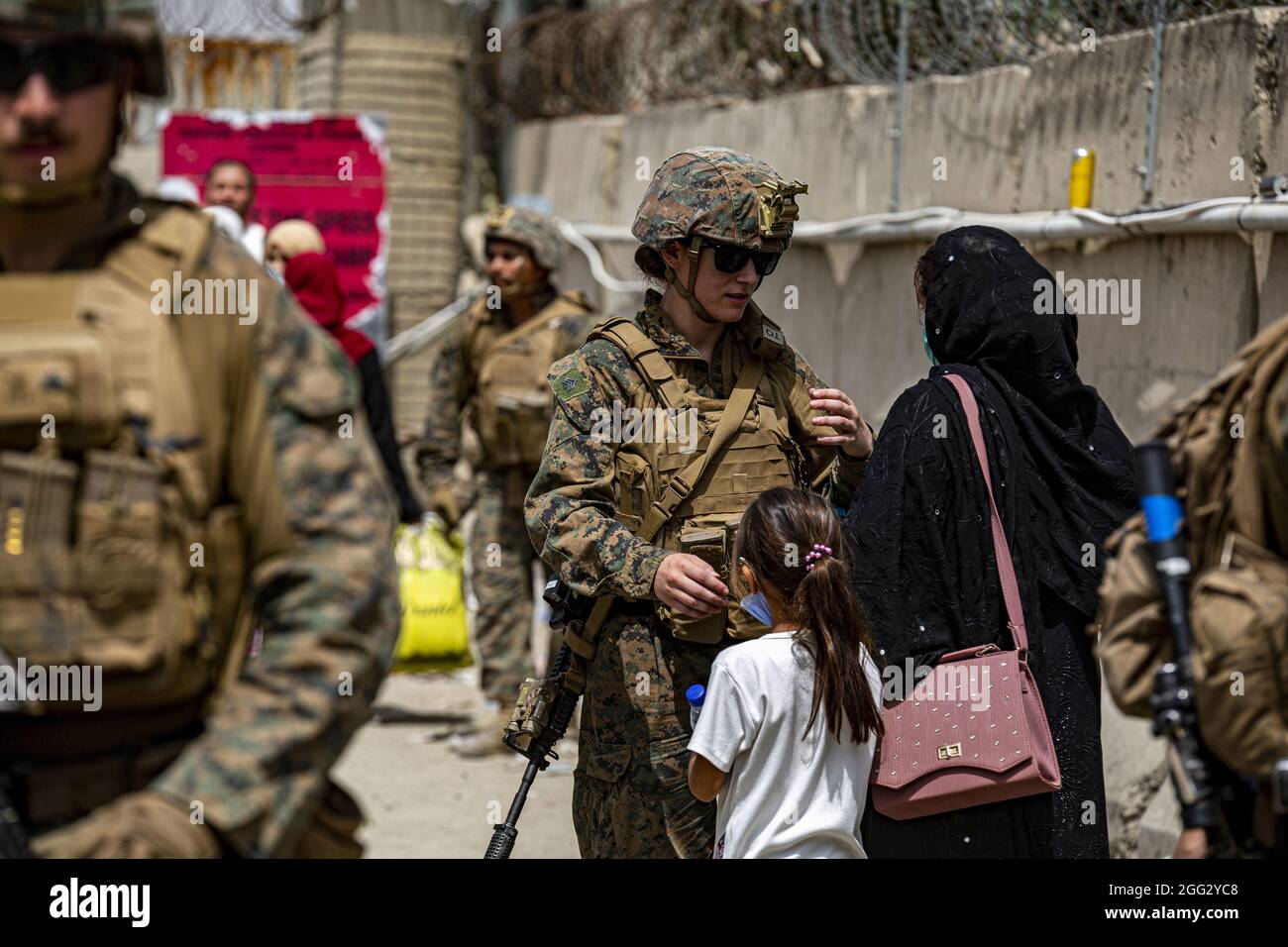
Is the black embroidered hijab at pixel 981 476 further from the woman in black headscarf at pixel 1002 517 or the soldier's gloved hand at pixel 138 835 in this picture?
the soldier's gloved hand at pixel 138 835

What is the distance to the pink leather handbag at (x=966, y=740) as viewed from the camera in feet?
11.2

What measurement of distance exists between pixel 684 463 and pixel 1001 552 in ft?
2.28

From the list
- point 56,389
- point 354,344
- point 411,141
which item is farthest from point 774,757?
point 411,141

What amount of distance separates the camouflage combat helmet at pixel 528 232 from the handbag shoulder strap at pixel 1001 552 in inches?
147

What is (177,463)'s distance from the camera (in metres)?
2.15

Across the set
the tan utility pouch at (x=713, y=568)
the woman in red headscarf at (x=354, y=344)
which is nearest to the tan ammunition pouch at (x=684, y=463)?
the tan utility pouch at (x=713, y=568)

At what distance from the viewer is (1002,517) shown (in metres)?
3.55

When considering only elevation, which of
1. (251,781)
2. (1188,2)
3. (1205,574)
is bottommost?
(251,781)

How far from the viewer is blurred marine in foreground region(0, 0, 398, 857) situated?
2.11 metres

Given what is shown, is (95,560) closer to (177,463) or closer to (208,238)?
(177,463)

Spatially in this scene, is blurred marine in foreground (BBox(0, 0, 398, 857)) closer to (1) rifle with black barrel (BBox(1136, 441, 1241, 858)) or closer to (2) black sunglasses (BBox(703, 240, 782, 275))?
(1) rifle with black barrel (BBox(1136, 441, 1241, 858))
